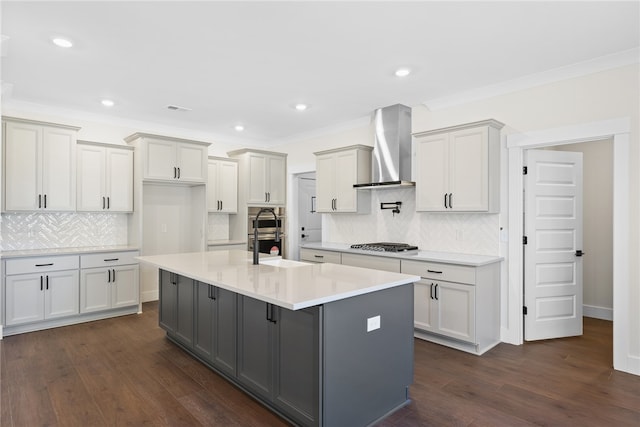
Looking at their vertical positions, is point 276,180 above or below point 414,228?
above

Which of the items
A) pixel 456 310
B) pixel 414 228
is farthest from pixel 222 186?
pixel 456 310

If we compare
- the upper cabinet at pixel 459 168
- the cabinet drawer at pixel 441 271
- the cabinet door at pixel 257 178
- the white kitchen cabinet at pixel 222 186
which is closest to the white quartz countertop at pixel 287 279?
the cabinet drawer at pixel 441 271

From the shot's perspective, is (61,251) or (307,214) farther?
(307,214)

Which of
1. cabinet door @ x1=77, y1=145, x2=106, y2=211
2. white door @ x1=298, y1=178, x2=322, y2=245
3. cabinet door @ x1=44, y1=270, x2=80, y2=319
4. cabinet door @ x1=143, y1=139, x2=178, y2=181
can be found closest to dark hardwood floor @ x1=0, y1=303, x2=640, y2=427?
cabinet door @ x1=44, y1=270, x2=80, y2=319

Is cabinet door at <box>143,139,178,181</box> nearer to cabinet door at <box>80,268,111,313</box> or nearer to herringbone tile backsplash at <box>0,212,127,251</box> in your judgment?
herringbone tile backsplash at <box>0,212,127,251</box>

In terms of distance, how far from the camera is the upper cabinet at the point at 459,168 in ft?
12.1

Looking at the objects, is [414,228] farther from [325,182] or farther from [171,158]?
[171,158]

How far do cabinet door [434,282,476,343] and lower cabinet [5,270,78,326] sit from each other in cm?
428

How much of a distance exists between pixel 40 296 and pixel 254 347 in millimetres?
3202

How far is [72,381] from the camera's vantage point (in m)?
2.93

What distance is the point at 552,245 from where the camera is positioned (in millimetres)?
3957

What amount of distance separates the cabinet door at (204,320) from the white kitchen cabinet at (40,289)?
7.06 feet

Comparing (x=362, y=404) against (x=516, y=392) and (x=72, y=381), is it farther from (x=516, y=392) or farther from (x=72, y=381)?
(x=72, y=381)

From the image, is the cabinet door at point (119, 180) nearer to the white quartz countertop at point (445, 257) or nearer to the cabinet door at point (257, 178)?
A: the cabinet door at point (257, 178)
